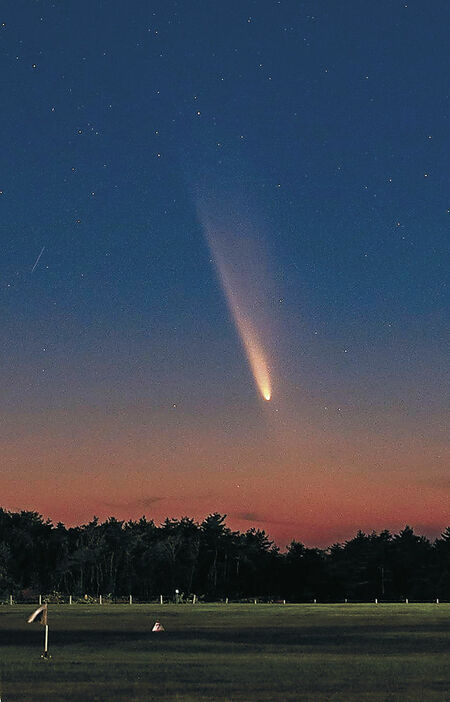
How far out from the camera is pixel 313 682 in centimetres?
2533

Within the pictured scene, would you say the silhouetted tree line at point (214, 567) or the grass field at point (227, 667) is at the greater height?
the silhouetted tree line at point (214, 567)

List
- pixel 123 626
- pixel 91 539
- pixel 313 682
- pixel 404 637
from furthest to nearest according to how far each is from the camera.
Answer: pixel 91 539 < pixel 123 626 < pixel 404 637 < pixel 313 682

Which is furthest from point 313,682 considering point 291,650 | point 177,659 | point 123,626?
point 123,626

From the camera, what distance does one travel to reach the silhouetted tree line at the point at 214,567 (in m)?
186

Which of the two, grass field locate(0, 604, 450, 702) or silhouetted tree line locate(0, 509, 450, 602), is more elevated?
silhouetted tree line locate(0, 509, 450, 602)

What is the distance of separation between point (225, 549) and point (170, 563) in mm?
11334

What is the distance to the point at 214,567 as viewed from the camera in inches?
7741

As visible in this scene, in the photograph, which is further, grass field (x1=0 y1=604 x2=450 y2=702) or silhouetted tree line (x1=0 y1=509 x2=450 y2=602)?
silhouetted tree line (x1=0 y1=509 x2=450 y2=602)

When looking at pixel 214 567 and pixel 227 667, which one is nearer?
pixel 227 667

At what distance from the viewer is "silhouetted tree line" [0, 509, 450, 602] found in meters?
186

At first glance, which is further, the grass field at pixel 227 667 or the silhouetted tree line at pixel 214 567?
the silhouetted tree line at pixel 214 567

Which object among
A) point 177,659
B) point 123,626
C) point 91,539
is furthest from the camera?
point 91,539

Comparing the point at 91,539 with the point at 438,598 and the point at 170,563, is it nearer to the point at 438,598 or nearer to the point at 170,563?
the point at 170,563

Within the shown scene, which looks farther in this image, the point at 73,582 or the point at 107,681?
A: the point at 73,582
